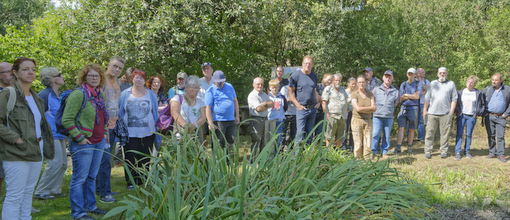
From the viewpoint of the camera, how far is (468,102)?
832 cm

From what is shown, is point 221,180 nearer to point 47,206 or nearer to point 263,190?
point 263,190

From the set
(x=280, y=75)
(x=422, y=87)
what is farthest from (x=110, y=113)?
(x=422, y=87)

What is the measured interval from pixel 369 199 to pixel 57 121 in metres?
3.21

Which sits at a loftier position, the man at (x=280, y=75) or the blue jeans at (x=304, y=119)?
the man at (x=280, y=75)

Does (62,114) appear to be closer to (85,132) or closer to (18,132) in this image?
(85,132)

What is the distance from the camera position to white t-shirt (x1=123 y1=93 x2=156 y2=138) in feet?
17.0

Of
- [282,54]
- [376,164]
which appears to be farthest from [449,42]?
[376,164]

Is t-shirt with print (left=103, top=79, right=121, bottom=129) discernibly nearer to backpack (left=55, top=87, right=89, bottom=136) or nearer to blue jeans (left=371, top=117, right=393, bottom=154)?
backpack (left=55, top=87, right=89, bottom=136)

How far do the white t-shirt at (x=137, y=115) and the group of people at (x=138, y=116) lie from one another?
13 millimetres

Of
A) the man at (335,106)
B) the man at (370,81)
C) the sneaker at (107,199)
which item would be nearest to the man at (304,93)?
the man at (335,106)

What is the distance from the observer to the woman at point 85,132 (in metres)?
3.97

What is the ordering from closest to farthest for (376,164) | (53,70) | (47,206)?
(376,164) → (47,206) → (53,70)

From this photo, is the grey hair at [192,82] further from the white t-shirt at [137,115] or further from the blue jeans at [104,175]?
the blue jeans at [104,175]

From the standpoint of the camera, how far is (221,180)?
2947 millimetres
